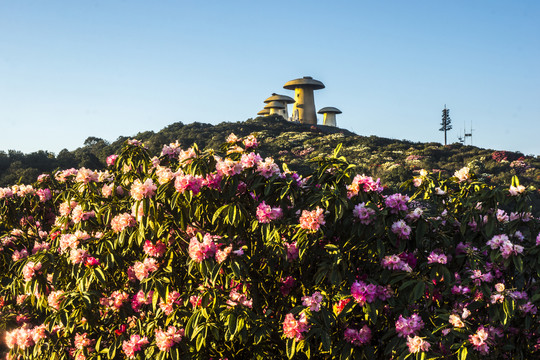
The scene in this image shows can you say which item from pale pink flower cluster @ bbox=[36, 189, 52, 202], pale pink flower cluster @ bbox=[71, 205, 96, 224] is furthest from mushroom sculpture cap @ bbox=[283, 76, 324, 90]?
pale pink flower cluster @ bbox=[71, 205, 96, 224]

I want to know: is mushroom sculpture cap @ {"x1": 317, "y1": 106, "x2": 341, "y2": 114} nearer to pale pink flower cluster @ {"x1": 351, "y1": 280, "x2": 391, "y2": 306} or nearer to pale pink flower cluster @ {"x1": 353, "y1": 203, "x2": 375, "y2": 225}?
pale pink flower cluster @ {"x1": 353, "y1": 203, "x2": 375, "y2": 225}

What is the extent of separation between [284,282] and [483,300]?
1.71m

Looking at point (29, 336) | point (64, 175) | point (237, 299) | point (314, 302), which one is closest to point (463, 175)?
point (314, 302)

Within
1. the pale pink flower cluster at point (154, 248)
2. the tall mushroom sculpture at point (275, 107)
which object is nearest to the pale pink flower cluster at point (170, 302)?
the pale pink flower cluster at point (154, 248)

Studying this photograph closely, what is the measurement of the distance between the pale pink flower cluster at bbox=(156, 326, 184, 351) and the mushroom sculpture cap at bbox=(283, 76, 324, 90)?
1800 inches

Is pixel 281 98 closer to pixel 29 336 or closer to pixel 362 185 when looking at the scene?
pixel 29 336

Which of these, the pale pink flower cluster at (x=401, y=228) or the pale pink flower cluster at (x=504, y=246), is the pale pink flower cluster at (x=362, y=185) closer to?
the pale pink flower cluster at (x=401, y=228)

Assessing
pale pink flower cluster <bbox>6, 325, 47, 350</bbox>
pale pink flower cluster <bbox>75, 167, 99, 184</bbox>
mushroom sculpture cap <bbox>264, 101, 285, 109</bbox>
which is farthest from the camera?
mushroom sculpture cap <bbox>264, 101, 285, 109</bbox>

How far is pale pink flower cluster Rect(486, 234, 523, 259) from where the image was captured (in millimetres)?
3836

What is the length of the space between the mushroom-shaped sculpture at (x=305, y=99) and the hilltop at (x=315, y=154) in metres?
8.79

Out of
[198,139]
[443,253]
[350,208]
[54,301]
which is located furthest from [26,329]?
[198,139]

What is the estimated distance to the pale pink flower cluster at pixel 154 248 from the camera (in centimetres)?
405

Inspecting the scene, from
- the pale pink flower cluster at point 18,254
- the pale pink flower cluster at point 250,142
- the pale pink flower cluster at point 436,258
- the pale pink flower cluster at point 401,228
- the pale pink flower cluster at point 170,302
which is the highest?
the pale pink flower cluster at point 250,142

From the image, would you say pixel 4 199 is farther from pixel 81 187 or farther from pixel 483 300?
pixel 483 300
